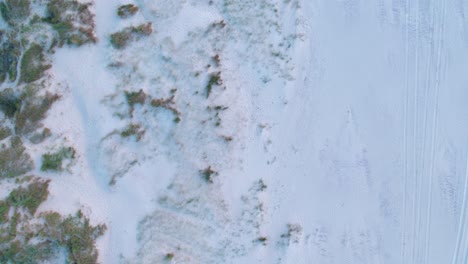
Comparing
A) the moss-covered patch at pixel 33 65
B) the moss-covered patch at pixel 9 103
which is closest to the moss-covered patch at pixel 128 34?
the moss-covered patch at pixel 33 65

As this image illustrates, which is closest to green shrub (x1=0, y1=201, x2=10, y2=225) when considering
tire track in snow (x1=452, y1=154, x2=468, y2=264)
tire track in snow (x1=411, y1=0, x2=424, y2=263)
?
tire track in snow (x1=411, y1=0, x2=424, y2=263)

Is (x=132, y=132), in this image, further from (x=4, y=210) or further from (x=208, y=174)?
(x=4, y=210)

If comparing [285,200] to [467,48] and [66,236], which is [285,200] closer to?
[66,236]

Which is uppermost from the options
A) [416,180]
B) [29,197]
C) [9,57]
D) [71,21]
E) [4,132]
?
[71,21]

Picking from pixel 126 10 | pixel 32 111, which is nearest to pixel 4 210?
pixel 32 111

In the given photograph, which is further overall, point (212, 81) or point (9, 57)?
point (212, 81)

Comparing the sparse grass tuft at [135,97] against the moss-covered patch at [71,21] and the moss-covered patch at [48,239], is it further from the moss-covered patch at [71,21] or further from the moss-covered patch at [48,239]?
the moss-covered patch at [48,239]
